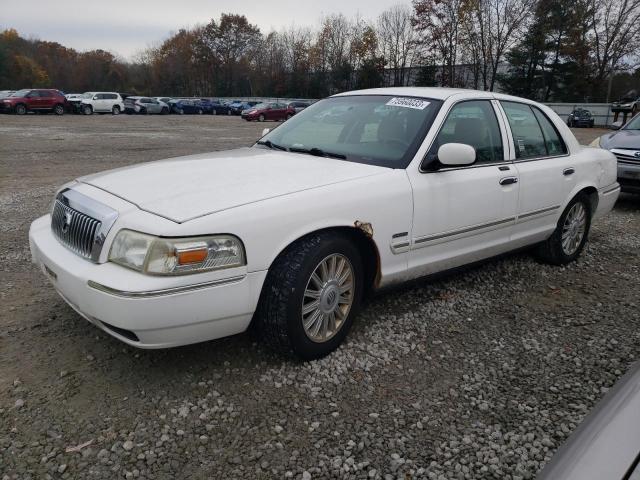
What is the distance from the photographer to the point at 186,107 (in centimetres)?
4422

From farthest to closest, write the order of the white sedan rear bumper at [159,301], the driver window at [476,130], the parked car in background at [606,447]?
the driver window at [476,130]
the white sedan rear bumper at [159,301]
the parked car in background at [606,447]

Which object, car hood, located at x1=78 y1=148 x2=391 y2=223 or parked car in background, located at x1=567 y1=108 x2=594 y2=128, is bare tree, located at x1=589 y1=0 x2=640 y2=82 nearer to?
parked car in background, located at x1=567 y1=108 x2=594 y2=128

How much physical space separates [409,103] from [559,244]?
2.15 metres

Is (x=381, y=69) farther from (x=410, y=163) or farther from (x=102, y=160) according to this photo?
(x=410, y=163)

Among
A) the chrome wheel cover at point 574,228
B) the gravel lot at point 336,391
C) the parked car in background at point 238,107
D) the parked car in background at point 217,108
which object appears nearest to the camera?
the gravel lot at point 336,391

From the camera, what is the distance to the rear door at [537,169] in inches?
166

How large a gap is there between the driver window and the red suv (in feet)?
110

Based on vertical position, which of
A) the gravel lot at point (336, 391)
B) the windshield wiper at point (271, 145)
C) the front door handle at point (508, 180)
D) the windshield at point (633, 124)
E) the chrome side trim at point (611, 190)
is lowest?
the gravel lot at point (336, 391)

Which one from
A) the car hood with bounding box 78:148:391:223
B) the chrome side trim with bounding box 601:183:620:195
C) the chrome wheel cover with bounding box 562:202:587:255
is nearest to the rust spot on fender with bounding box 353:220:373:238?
the car hood with bounding box 78:148:391:223

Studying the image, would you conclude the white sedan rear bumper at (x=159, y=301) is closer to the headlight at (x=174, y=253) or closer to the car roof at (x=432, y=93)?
the headlight at (x=174, y=253)

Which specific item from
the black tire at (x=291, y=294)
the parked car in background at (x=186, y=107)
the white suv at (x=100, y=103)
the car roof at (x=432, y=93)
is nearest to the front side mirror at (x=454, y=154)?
the car roof at (x=432, y=93)

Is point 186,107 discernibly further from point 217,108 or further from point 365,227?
point 365,227

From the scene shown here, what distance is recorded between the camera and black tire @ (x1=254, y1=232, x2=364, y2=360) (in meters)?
2.77

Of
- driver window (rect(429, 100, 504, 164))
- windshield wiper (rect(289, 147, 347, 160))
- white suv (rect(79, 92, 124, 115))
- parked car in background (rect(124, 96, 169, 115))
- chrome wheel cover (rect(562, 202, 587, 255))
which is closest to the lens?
windshield wiper (rect(289, 147, 347, 160))
